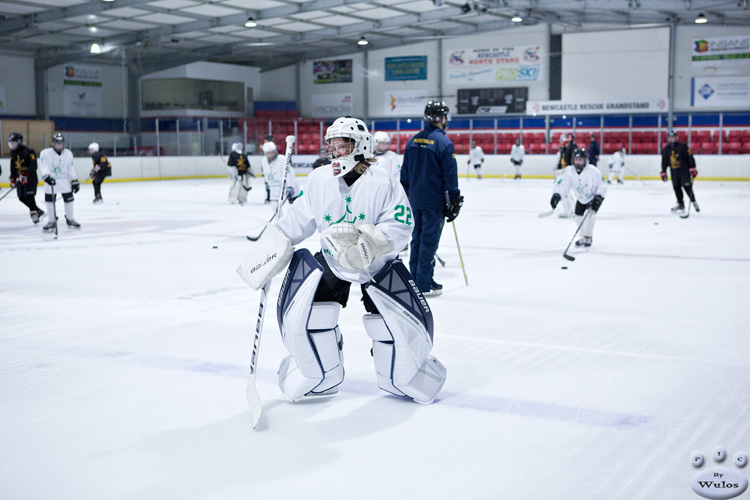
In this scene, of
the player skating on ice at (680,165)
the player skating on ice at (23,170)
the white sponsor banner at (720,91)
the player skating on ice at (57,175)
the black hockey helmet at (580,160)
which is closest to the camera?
the black hockey helmet at (580,160)

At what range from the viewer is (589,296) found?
583 cm

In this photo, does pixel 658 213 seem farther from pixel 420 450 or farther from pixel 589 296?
pixel 420 450

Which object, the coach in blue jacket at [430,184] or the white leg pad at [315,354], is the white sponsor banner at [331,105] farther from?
the white leg pad at [315,354]

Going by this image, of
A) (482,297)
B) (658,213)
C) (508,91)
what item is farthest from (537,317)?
(508,91)

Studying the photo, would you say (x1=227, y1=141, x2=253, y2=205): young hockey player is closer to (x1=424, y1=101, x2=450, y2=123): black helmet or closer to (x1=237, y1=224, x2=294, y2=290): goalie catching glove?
(x1=424, y1=101, x2=450, y2=123): black helmet

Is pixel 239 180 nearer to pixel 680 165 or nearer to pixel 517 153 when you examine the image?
pixel 680 165

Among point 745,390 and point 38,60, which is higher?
point 38,60

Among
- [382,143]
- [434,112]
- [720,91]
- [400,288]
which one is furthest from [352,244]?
[720,91]

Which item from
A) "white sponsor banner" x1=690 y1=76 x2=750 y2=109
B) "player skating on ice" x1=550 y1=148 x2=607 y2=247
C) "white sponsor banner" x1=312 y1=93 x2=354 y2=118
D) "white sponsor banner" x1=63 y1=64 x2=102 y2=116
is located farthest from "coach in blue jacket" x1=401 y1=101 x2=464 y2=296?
"white sponsor banner" x1=63 y1=64 x2=102 y2=116

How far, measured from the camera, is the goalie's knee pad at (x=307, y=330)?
315cm

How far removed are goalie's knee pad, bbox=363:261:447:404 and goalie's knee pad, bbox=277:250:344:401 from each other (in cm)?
18

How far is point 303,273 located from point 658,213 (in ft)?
36.5

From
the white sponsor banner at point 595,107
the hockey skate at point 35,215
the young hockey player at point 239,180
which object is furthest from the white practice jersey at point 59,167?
the white sponsor banner at point 595,107

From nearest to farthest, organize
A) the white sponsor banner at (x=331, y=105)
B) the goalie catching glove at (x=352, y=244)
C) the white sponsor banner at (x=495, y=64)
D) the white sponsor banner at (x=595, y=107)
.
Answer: the goalie catching glove at (x=352, y=244) < the white sponsor banner at (x=595, y=107) < the white sponsor banner at (x=495, y=64) < the white sponsor banner at (x=331, y=105)
